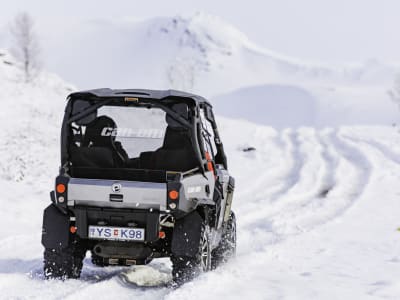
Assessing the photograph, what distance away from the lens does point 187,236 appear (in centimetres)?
653

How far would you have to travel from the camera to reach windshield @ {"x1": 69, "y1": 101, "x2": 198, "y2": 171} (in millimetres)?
6824

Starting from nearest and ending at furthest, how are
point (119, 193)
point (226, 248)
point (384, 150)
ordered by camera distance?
1. point (119, 193)
2. point (226, 248)
3. point (384, 150)

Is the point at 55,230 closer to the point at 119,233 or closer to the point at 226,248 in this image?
the point at 119,233

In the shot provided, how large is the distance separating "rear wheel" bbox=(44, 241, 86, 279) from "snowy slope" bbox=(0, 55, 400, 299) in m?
0.12

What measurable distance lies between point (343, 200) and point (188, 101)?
8289 millimetres

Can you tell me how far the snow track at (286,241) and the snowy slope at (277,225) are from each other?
0.02 metres

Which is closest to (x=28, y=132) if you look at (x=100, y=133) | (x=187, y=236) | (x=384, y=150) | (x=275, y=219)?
(x=384, y=150)

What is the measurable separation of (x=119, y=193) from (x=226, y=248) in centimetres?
222

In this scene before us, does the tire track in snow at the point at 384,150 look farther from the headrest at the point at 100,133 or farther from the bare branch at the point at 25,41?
the bare branch at the point at 25,41

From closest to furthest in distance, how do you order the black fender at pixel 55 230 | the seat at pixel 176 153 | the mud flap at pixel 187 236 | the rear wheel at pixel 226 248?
1. the mud flap at pixel 187 236
2. the black fender at pixel 55 230
3. the seat at pixel 176 153
4. the rear wheel at pixel 226 248

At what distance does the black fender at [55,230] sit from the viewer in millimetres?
6590

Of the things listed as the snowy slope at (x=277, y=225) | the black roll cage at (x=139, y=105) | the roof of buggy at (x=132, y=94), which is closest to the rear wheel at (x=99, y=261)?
the snowy slope at (x=277, y=225)

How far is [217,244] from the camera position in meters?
7.82

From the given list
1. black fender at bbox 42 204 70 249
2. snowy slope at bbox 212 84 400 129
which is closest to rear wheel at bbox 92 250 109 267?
black fender at bbox 42 204 70 249
